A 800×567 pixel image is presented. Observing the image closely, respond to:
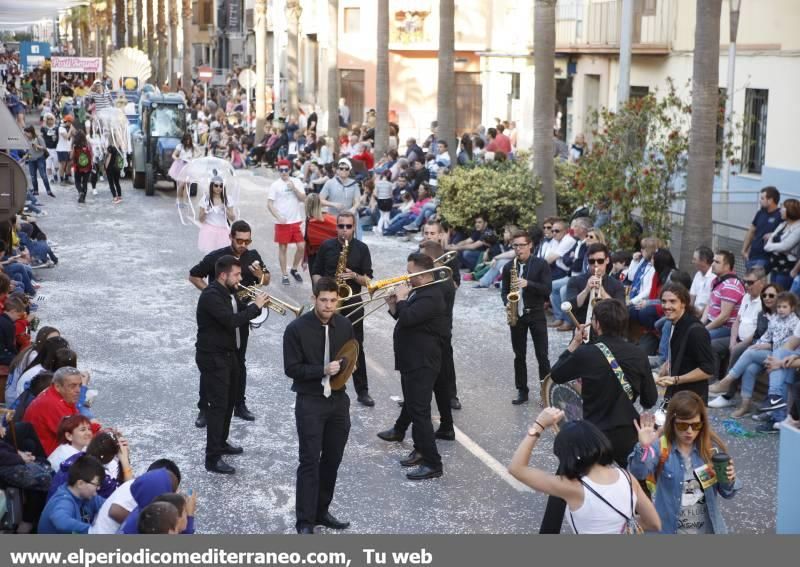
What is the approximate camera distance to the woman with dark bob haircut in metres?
6.04

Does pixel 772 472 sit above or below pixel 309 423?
below

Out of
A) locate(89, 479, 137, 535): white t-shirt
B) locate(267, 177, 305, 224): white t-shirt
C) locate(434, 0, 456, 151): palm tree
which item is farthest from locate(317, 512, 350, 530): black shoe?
locate(434, 0, 456, 151): palm tree

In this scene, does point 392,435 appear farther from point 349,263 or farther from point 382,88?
point 382,88

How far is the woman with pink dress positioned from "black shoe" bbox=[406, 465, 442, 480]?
7.48m

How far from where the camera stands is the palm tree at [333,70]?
1442 inches

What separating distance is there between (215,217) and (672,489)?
10.7 meters

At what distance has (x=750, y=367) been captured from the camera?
12.1m

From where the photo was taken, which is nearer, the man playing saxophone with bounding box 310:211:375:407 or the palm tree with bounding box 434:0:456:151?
the man playing saxophone with bounding box 310:211:375:407

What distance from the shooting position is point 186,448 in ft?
35.8

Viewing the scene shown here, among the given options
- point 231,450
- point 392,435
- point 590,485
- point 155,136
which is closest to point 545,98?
point 392,435

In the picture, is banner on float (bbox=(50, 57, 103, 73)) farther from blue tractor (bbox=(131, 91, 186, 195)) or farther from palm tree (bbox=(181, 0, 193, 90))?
blue tractor (bbox=(131, 91, 186, 195))

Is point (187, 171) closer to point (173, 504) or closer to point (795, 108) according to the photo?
point (795, 108)
